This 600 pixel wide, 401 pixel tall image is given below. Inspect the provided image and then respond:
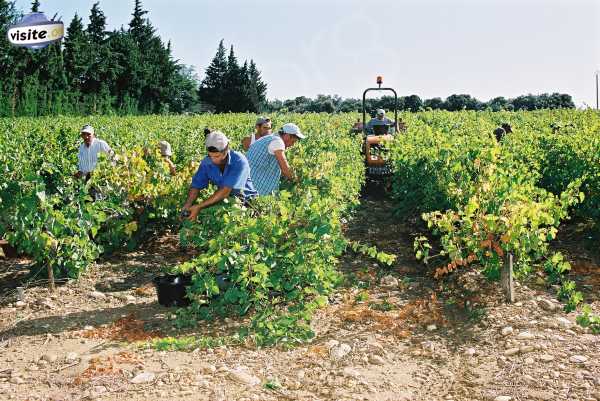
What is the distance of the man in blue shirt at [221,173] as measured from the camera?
A: 534 centimetres

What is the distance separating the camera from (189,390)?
3844 millimetres

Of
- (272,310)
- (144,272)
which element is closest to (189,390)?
(272,310)

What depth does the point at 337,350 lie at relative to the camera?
454 centimetres

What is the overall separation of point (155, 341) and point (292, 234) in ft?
4.34

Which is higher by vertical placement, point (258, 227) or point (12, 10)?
point (12, 10)

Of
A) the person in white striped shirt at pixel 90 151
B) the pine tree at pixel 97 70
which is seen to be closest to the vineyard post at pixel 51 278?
the person in white striped shirt at pixel 90 151

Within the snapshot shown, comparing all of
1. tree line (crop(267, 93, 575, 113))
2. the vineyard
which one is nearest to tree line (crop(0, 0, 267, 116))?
Answer: tree line (crop(267, 93, 575, 113))

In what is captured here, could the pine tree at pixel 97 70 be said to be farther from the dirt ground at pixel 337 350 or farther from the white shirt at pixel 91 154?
the dirt ground at pixel 337 350

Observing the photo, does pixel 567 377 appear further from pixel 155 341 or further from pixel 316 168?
pixel 316 168

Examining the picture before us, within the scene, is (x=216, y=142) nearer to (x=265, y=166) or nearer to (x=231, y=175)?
(x=231, y=175)

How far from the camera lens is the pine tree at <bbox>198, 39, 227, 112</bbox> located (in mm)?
73863

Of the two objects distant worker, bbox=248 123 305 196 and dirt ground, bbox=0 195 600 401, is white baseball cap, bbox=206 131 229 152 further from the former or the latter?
dirt ground, bbox=0 195 600 401

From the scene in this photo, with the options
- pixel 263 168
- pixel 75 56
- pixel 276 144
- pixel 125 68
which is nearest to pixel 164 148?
pixel 263 168

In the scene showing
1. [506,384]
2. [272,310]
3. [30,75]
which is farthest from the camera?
[30,75]
